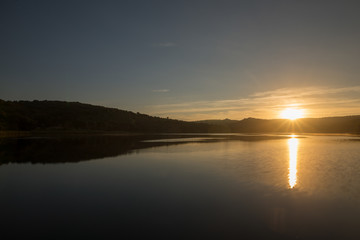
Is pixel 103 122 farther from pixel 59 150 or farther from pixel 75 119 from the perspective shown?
pixel 59 150

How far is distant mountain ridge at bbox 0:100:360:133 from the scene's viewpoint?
314 ft

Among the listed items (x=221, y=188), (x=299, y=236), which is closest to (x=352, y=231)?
(x=299, y=236)

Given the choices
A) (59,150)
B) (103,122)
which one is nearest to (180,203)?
(59,150)

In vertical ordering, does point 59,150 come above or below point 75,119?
below

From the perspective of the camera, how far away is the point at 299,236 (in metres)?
8.01

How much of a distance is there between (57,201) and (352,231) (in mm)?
12001

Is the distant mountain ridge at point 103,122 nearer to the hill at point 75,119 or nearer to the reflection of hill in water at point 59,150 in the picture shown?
the hill at point 75,119

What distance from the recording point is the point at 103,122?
118 metres

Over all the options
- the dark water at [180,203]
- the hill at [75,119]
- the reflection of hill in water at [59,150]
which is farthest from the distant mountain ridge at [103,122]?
the dark water at [180,203]

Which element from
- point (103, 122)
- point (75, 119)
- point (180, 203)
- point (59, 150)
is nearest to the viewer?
point (180, 203)

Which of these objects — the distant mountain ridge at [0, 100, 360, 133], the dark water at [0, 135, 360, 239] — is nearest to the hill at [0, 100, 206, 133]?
the distant mountain ridge at [0, 100, 360, 133]

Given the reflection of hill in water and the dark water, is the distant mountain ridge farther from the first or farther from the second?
the dark water

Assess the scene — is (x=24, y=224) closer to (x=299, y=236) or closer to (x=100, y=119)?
(x=299, y=236)

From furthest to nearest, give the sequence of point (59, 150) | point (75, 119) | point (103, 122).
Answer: point (103, 122) < point (75, 119) < point (59, 150)
